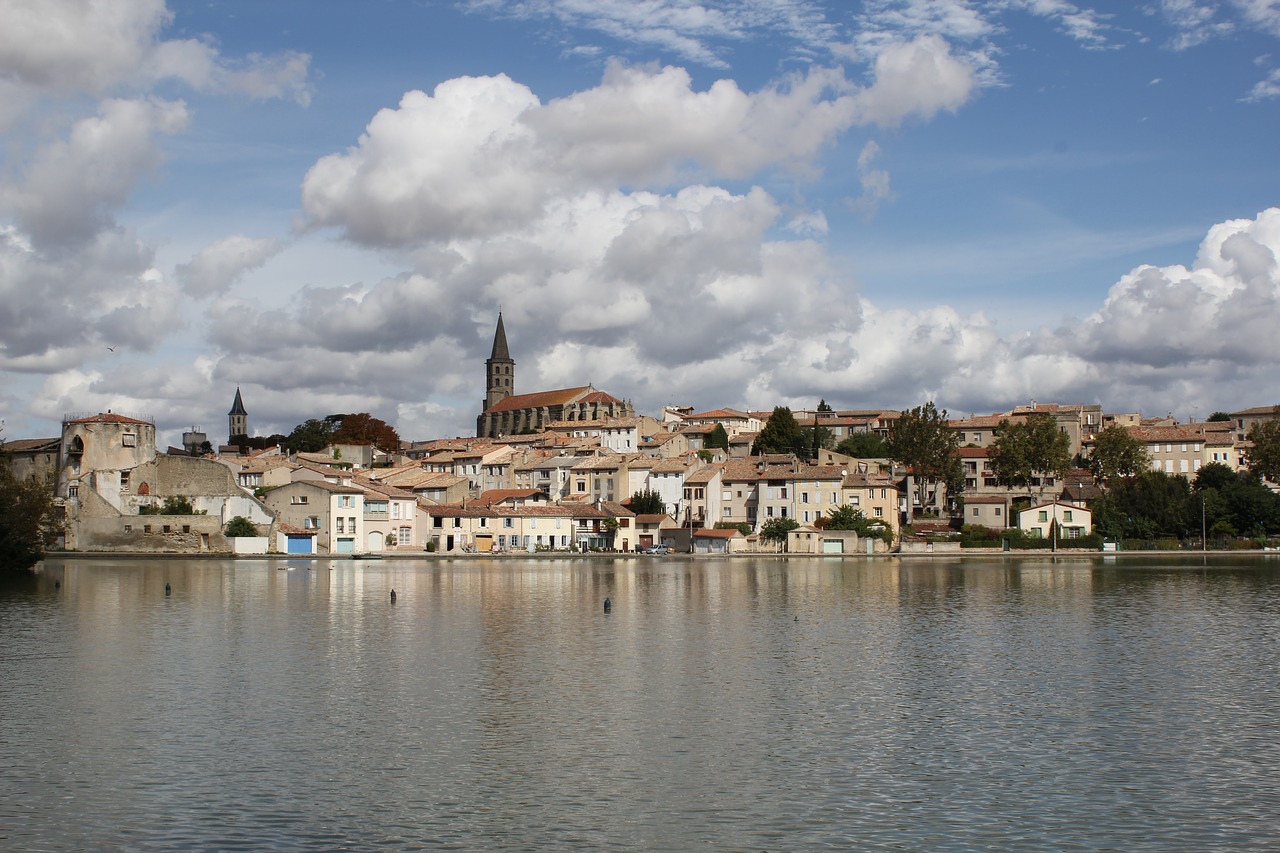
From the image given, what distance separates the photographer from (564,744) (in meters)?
19.6

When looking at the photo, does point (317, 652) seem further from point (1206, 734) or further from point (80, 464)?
point (80, 464)

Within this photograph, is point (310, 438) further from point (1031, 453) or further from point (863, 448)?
point (1031, 453)

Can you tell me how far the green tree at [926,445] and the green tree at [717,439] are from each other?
27838 millimetres

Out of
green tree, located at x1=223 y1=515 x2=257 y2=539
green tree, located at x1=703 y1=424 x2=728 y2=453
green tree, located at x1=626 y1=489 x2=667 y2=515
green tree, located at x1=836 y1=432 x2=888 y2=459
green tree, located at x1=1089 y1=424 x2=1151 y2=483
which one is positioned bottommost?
green tree, located at x1=223 y1=515 x2=257 y2=539

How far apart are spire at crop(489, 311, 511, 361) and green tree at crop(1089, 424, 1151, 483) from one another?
363 feet

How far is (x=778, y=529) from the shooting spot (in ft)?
284

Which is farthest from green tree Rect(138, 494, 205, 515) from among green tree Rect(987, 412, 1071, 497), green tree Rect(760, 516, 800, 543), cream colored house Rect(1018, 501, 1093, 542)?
green tree Rect(987, 412, 1071, 497)

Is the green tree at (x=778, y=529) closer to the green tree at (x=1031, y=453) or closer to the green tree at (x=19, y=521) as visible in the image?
the green tree at (x=1031, y=453)

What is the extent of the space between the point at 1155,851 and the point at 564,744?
9306 mm

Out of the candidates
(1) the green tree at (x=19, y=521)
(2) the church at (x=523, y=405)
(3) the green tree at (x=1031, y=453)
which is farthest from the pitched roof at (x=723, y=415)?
(1) the green tree at (x=19, y=521)

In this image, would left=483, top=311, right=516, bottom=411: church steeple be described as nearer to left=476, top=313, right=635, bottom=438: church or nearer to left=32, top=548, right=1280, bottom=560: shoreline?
left=476, top=313, right=635, bottom=438: church

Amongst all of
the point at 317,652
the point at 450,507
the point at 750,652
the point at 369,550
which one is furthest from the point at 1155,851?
the point at 450,507

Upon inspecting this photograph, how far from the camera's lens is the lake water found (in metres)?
15.0

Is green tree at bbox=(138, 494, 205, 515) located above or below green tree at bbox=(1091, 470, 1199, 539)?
above
